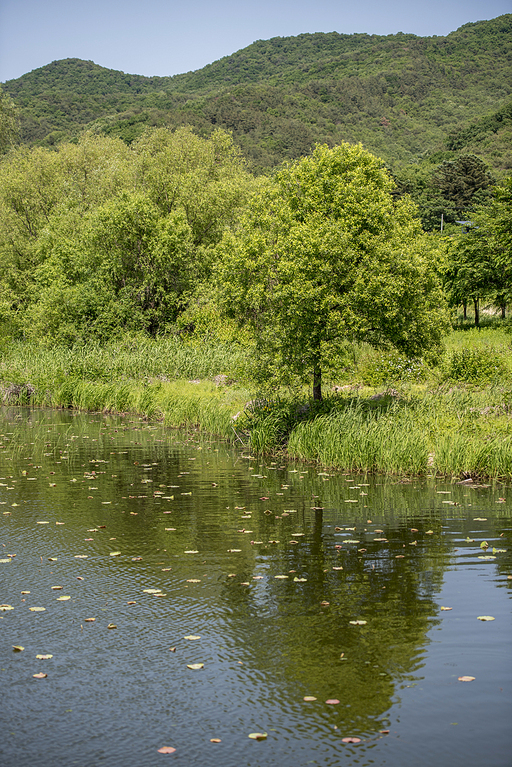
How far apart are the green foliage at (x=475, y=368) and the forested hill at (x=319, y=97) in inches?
2293

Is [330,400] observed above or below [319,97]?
below

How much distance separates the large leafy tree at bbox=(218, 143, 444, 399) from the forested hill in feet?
193

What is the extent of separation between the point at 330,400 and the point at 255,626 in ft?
36.2

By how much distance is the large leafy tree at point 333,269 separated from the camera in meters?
15.9

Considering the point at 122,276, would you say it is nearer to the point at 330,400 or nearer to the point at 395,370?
the point at 395,370

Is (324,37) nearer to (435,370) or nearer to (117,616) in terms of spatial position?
(435,370)

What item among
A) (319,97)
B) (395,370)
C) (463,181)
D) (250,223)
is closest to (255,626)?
(395,370)

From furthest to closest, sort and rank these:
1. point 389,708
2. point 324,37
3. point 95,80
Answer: point 324,37, point 95,80, point 389,708

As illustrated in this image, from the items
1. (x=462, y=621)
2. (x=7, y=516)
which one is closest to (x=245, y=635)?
(x=462, y=621)

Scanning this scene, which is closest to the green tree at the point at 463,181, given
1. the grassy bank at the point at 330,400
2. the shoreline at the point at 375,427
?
the grassy bank at the point at 330,400

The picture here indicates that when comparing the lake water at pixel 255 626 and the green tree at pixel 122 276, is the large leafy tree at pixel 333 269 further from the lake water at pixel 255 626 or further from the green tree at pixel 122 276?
the green tree at pixel 122 276

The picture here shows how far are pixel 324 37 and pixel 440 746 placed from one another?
7201 inches

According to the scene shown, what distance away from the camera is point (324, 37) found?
166750 millimetres

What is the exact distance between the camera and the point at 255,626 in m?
7.18
